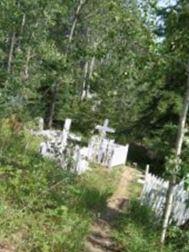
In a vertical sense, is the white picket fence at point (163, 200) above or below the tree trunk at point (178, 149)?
below

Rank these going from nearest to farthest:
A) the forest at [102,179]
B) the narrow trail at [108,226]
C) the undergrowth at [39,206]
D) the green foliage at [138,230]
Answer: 1. the undergrowth at [39,206]
2. the forest at [102,179]
3. the green foliage at [138,230]
4. the narrow trail at [108,226]

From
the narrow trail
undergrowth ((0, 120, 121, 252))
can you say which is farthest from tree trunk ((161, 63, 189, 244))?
undergrowth ((0, 120, 121, 252))

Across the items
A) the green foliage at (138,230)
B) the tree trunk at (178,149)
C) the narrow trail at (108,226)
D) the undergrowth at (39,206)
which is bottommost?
the narrow trail at (108,226)

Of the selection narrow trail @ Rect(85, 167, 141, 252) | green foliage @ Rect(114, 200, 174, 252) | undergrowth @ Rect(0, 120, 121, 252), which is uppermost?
undergrowth @ Rect(0, 120, 121, 252)

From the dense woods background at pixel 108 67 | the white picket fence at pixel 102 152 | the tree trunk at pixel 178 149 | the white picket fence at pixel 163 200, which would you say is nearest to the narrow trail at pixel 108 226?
the white picket fence at pixel 163 200

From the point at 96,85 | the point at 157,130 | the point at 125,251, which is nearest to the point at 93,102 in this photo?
the point at 96,85

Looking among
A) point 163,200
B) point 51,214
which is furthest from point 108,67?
point 51,214

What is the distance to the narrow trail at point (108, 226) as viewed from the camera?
31.9ft

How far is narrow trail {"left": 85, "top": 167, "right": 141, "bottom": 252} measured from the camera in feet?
31.9

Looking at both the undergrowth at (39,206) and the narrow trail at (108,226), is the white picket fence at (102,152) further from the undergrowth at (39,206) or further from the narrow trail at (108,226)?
the undergrowth at (39,206)

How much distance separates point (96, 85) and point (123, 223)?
28.3 m

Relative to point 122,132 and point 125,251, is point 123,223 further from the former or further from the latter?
point 122,132

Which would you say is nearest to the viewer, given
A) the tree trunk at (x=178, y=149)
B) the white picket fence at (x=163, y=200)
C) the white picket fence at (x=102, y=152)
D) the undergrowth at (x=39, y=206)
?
the undergrowth at (x=39, y=206)

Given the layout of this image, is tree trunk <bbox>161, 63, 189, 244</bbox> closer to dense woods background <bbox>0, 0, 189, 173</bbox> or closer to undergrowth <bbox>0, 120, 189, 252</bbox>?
undergrowth <bbox>0, 120, 189, 252</bbox>
